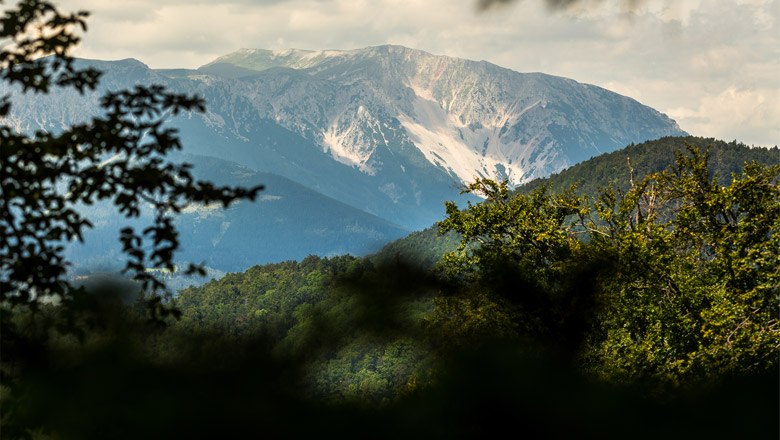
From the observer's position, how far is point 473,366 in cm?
537

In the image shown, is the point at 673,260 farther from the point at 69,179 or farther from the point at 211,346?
the point at 211,346

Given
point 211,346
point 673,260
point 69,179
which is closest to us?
point 211,346

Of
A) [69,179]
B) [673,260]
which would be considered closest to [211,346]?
[69,179]

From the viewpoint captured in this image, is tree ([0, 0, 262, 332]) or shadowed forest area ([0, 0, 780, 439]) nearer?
shadowed forest area ([0, 0, 780, 439])

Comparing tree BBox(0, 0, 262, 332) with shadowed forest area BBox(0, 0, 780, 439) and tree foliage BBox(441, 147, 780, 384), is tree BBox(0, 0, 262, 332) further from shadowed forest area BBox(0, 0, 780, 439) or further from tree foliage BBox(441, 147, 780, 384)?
tree foliage BBox(441, 147, 780, 384)

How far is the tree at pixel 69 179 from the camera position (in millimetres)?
7320

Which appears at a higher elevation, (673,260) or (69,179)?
(69,179)

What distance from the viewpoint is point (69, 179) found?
7773mm

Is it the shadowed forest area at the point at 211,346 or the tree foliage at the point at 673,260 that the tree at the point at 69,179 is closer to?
the shadowed forest area at the point at 211,346

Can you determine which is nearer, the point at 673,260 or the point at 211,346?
the point at 211,346

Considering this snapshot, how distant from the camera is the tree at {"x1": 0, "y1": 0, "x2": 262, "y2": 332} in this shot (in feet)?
24.0

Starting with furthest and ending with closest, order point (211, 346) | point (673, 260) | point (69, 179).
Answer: point (673, 260)
point (69, 179)
point (211, 346)

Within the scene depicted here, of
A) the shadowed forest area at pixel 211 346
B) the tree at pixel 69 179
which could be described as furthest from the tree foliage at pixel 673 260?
the tree at pixel 69 179

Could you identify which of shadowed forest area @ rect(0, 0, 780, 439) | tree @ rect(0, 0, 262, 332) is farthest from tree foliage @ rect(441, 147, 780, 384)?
tree @ rect(0, 0, 262, 332)
